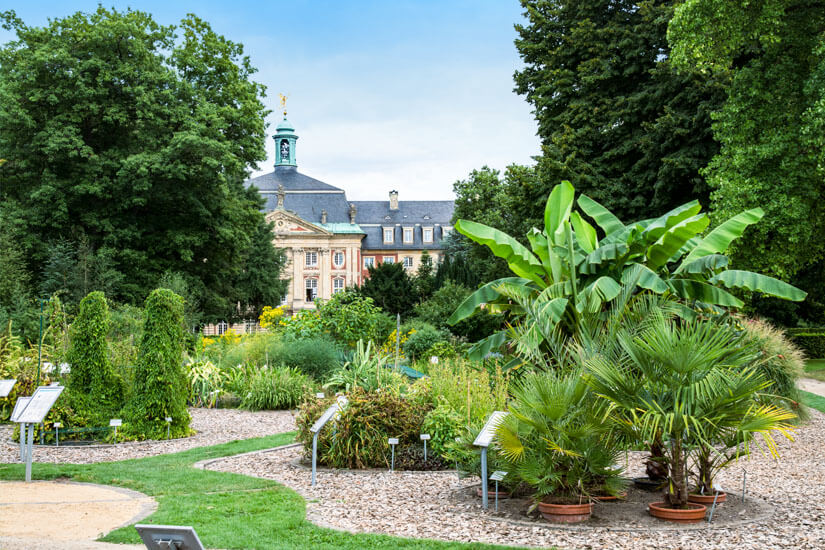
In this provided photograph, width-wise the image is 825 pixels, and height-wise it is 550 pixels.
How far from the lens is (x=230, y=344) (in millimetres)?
22219

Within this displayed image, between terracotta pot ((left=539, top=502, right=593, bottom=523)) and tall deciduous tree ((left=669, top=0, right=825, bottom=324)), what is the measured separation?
11102 mm

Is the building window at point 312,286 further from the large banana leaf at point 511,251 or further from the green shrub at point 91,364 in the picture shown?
the large banana leaf at point 511,251

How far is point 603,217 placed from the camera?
1269cm

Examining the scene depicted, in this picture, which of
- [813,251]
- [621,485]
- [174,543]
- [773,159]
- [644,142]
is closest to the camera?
[174,543]

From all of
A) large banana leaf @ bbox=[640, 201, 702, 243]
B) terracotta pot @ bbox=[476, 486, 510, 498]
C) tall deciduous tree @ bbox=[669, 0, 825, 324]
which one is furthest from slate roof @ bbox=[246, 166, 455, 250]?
terracotta pot @ bbox=[476, 486, 510, 498]

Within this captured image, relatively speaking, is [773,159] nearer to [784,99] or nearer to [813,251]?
[784,99]

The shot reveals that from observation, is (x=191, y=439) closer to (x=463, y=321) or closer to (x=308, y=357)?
(x=308, y=357)

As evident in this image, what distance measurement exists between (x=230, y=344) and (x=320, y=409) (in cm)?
1228

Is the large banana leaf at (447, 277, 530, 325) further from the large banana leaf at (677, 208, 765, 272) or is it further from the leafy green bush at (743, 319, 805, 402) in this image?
the leafy green bush at (743, 319, 805, 402)

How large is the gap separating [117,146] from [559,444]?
72.2ft

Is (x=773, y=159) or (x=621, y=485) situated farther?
(x=773, y=159)

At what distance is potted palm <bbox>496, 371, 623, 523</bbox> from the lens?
6676 mm

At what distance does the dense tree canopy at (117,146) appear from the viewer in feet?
76.4

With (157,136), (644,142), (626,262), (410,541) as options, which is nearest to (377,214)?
(157,136)
